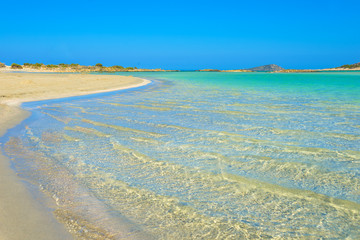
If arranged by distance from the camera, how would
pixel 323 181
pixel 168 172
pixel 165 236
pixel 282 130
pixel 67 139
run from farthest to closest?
1. pixel 282 130
2. pixel 67 139
3. pixel 168 172
4. pixel 323 181
5. pixel 165 236

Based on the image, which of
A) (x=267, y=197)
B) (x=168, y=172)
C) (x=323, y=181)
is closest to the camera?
(x=267, y=197)

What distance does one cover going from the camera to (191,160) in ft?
16.0

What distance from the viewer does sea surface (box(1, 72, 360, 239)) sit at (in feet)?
9.32

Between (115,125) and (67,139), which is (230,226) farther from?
(115,125)

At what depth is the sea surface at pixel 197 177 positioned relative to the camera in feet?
9.32

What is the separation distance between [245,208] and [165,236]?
1033 millimetres

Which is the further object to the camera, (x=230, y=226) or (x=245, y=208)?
(x=245, y=208)

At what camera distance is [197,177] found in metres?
4.11

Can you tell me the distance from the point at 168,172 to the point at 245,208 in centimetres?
147

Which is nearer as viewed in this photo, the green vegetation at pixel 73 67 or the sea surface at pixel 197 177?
the sea surface at pixel 197 177

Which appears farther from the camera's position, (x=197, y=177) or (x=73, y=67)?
(x=73, y=67)

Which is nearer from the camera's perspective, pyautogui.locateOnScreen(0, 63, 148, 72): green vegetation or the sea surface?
the sea surface

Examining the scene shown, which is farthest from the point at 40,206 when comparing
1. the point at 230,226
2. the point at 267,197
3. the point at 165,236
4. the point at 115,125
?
the point at 115,125

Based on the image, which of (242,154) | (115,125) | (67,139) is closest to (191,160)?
(242,154)
